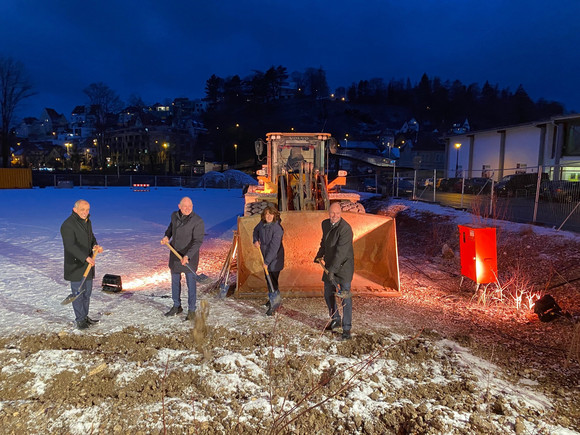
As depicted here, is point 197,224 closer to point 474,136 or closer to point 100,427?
point 100,427

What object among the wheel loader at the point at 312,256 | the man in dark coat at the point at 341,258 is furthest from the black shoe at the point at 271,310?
the man in dark coat at the point at 341,258

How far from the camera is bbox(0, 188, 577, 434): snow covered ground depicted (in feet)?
10.8

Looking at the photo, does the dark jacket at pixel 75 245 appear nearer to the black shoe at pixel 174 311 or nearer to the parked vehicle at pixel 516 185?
the black shoe at pixel 174 311

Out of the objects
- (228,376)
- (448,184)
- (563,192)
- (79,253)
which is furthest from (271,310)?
(448,184)

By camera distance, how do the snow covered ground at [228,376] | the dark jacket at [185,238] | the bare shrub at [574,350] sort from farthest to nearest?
the dark jacket at [185,238] → the bare shrub at [574,350] → the snow covered ground at [228,376]

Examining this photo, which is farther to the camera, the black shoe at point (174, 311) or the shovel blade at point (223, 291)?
the shovel blade at point (223, 291)

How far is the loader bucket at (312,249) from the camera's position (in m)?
6.91

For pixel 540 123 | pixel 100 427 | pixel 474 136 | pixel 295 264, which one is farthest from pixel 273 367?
pixel 474 136

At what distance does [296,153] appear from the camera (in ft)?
39.1

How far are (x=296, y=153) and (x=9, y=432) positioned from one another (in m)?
9.82

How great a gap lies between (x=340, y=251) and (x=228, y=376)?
1.97 m

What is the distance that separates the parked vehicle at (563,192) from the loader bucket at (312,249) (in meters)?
8.20

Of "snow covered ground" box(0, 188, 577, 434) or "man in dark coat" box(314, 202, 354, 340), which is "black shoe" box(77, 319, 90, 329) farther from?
"man in dark coat" box(314, 202, 354, 340)

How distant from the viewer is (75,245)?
4.94 metres
